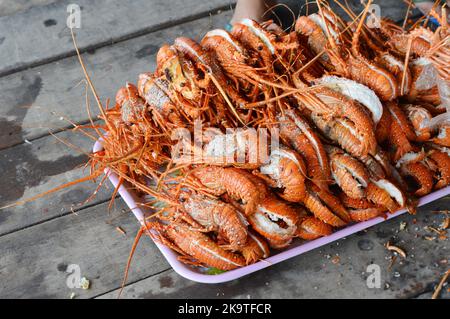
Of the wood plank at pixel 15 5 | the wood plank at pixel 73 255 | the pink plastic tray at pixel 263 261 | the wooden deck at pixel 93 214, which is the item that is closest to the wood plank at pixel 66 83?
the wooden deck at pixel 93 214

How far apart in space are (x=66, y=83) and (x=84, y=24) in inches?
18.1

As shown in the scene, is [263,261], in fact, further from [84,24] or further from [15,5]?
[15,5]

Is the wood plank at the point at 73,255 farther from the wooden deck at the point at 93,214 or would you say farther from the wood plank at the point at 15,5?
the wood plank at the point at 15,5

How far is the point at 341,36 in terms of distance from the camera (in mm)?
2156

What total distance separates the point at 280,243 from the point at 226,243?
179 millimetres

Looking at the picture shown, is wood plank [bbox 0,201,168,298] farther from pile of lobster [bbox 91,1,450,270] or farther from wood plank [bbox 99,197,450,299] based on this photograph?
pile of lobster [bbox 91,1,450,270]

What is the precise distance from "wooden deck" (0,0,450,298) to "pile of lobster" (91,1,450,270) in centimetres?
15

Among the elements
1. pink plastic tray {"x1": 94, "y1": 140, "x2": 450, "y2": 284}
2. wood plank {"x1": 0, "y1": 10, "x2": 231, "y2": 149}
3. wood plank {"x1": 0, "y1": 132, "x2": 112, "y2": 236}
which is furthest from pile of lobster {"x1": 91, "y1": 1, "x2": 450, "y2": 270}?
wood plank {"x1": 0, "y1": 10, "x2": 231, "y2": 149}

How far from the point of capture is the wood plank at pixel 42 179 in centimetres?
227

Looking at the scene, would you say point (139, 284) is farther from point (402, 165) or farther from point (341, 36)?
point (341, 36)

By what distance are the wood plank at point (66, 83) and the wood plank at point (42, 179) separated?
0.09 metres

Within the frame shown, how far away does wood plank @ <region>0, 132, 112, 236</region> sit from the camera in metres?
2.27

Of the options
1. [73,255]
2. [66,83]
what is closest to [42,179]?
[73,255]

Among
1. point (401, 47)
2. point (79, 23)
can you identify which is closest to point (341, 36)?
point (401, 47)
